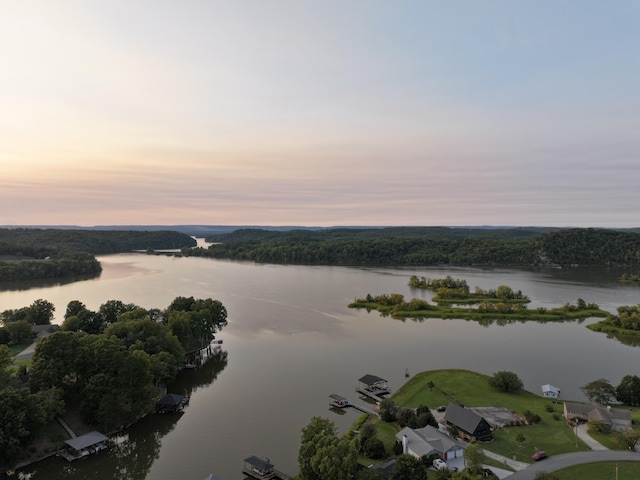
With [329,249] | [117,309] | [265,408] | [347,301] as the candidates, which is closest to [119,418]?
[265,408]

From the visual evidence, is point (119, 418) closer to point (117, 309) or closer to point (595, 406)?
point (117, 309)

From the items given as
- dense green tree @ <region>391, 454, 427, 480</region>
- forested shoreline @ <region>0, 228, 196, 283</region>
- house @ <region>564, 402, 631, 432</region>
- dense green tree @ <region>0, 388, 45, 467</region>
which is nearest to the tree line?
dense green tree @ <region>0, 388, 45, 467</region>

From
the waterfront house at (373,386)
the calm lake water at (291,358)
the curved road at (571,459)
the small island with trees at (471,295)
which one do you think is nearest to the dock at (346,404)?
the calm lake water at (291,358)

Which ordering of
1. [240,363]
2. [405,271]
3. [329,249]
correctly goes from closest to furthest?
1. [240,363]
2. [405,271]
3. [329,249]

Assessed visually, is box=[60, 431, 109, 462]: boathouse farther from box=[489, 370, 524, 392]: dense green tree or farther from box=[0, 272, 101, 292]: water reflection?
box=[0, 272, 101, 292]: water reflection

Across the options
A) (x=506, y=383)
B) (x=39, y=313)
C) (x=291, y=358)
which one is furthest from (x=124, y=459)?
(x=39, y=313)

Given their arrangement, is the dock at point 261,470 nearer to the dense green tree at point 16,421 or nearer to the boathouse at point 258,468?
the boathouse at point 258,468
